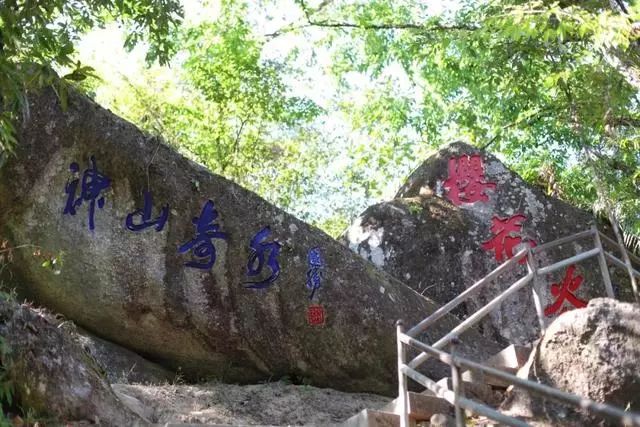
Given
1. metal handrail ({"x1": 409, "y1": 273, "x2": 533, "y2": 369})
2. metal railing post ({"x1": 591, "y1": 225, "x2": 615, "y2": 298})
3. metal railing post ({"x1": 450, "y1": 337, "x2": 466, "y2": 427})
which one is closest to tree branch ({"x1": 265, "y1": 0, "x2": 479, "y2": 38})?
metal railing post ({"x1": 591, "y1": 225, "x2": 615, "y2": 298})

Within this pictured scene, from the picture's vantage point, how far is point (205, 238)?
311 inches

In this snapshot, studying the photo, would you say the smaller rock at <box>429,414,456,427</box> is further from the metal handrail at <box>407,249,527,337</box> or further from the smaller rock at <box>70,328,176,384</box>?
the smaller rock at <box>70,328,176,384</box>

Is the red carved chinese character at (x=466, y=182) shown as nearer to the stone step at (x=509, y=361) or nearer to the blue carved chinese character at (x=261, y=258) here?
the blue carved chinese character at (x=261, y=258)

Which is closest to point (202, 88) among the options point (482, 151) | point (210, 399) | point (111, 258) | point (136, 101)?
point (136, 101)

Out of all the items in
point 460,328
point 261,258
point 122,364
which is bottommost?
point 460,328

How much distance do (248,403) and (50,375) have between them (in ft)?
7.22

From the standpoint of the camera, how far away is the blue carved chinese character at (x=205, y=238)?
309 inches

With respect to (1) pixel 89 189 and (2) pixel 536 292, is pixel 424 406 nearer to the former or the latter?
(2) pixel 536 292

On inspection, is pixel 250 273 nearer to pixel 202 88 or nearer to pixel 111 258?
pixel 111 258

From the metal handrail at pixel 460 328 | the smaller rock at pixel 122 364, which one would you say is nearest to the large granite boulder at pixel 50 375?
the smaller rock at pixel 122 364

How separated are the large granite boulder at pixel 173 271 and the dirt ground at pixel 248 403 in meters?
0.31

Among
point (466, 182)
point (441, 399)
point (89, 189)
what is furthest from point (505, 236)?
point (89, 189)

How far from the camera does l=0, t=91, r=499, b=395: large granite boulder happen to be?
7.75 metres

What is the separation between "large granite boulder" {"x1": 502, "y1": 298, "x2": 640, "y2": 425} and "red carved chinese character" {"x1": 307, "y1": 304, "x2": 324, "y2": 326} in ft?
9.89
